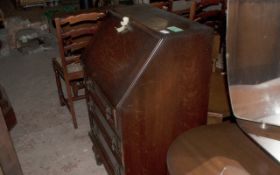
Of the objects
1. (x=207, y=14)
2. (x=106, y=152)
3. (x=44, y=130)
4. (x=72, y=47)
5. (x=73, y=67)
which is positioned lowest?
(x=44, y=130)

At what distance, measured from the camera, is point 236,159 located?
38.9 inches

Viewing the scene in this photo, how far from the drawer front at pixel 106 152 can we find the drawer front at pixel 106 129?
36 millimetres

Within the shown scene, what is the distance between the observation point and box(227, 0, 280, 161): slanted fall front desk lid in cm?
86

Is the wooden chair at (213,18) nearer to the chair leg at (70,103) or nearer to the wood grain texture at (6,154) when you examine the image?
the chair leg at (70,103)

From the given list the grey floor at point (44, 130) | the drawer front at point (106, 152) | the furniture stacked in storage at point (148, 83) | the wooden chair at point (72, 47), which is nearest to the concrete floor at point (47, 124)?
the grey floor at point (44, 130)

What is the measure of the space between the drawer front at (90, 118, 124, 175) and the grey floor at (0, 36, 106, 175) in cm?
26

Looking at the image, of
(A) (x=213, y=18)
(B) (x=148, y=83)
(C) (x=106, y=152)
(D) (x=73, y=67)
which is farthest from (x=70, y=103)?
(A) (x=213, y=18)

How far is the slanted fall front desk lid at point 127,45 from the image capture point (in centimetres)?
110

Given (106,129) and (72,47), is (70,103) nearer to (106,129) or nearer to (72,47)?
(72,47)

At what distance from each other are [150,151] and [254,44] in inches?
26.0

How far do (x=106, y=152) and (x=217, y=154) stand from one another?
0.73 meters

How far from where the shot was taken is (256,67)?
0.92 metres

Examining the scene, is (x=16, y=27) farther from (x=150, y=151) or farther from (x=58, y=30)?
(x=150, y=151)

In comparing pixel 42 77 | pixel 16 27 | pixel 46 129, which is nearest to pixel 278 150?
pixel 46 129
